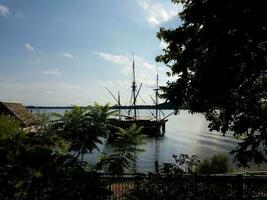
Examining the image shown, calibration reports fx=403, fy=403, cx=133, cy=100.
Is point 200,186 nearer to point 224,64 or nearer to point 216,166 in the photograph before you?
point 224,64

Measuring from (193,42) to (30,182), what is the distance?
7.33 m

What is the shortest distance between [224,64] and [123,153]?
7.67 m

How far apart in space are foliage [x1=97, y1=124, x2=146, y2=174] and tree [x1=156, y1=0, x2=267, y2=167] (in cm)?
414

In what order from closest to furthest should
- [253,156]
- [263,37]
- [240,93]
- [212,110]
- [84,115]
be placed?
1. [263,37]
2. [253,156]
3. [240,93]
4. [212,110]
5. [84,115]

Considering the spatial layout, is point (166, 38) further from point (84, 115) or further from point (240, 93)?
point (84, 115)

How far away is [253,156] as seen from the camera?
564 inches

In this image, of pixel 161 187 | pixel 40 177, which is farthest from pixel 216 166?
pixel 40 177

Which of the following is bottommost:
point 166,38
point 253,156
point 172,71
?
point 253,156

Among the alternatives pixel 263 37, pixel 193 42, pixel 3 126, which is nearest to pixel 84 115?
pixel 3 126

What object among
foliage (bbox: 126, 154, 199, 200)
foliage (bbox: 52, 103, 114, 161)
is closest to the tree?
foliage (bbox: 126, 154, 199, 200)

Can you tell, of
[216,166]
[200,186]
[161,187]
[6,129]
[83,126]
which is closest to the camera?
[161,187]

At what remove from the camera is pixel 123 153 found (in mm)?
19141

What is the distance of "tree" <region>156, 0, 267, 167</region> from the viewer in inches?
508

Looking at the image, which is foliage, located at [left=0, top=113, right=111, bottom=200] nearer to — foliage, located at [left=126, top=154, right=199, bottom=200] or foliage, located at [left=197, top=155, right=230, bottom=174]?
foliage, located at [left=126, top=154, right=199, bottom=200]
